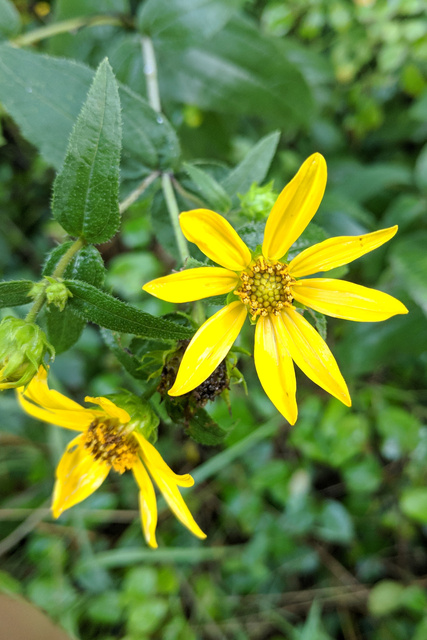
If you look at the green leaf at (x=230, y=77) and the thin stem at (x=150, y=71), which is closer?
the thin stem at (x=150, y=71)

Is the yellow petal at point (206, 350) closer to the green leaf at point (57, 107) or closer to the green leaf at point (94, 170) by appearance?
the green leaf at point (94, 170)

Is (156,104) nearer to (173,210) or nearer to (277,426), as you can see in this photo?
(173,210)

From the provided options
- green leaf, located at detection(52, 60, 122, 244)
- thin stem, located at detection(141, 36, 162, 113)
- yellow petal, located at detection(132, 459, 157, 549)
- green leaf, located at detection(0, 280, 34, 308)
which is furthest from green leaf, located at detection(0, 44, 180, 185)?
yellow petal, located at detection(132, 459, 157, 549)

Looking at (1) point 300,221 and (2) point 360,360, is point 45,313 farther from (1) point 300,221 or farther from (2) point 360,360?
(2) point 360,360

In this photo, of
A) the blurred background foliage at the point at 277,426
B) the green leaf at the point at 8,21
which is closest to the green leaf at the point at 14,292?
the blurred background foliage at the point at 277,426

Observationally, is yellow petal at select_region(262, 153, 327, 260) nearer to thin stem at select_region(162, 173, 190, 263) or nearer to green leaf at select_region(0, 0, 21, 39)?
thin stem at select_region(162, 173, 190, 263)

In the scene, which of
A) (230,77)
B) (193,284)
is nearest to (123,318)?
(193,284)

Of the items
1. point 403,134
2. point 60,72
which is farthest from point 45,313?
point 403,134
